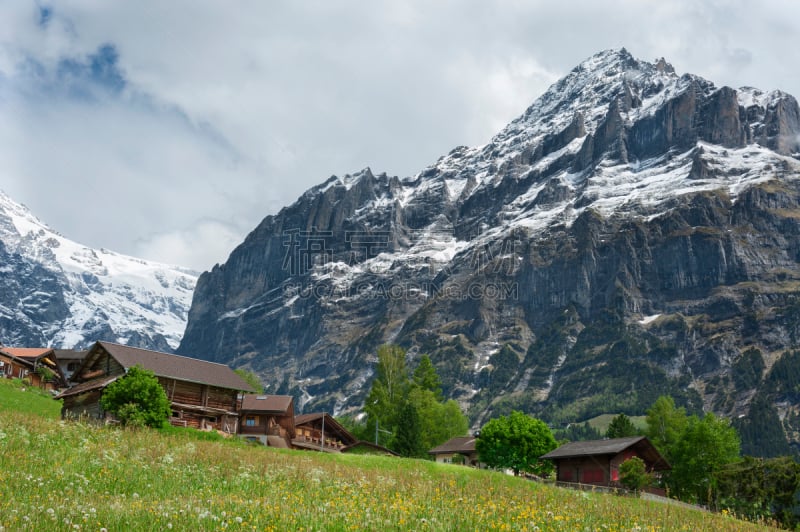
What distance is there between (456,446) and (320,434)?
29554 mm

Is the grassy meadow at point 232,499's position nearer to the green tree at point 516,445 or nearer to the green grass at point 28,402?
the green grass at point 28,402

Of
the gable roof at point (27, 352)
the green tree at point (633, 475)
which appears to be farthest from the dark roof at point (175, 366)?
the gable roof at point (27, 352)

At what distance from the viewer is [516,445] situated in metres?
84.4

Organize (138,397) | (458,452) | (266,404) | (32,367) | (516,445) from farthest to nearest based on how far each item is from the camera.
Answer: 1. (458,452)
2. (32,367)
3. (516,445)
4. (266,404)
5. (138,397)

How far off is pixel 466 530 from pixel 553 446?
7590cm

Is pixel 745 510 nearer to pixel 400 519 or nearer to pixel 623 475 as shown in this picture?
pixel 623 475

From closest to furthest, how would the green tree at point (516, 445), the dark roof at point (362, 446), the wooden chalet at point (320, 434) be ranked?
the green tree at point (516, 445) → the wooden chalet at point (320, 434) → the dark roof at point (362, 446)

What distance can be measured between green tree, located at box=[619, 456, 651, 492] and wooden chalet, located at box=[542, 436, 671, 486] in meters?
2.46

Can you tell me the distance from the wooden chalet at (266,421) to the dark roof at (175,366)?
20.2 feet

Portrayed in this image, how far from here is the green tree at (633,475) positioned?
6281cm

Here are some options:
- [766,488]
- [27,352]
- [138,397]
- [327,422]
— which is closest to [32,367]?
[27,352]

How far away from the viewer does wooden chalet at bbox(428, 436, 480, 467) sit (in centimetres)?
10619

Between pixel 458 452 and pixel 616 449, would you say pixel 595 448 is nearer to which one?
pixel 616 449

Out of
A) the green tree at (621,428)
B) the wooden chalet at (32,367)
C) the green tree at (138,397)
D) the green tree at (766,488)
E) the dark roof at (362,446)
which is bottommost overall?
the green tree at (766,488)
